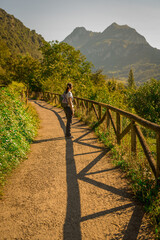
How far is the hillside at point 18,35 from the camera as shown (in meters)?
138

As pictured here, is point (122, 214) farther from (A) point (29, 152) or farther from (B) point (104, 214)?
(A) point (29, 152)

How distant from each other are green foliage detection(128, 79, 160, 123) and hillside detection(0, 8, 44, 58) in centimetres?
13542

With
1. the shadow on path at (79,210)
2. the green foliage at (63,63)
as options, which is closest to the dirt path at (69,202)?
the shadow on path at (79,210)

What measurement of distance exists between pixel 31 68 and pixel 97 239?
4387cm

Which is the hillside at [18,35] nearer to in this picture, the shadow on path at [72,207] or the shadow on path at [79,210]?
the shadow on path at [72,207]

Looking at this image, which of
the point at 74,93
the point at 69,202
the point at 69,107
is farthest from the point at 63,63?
the point at 69,202

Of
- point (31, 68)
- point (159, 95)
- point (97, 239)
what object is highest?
point (31, 68)

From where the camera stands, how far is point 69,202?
293cm

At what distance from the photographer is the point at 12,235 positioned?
2.29m

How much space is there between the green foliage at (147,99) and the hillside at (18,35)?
135417 mm

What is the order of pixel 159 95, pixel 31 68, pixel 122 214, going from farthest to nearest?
pixel 31 68, pixel 159 95, pixel 122 214

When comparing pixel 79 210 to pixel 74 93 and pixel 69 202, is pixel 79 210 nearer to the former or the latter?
pixel 69 202

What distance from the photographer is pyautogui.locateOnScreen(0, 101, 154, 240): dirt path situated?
7.68 feet

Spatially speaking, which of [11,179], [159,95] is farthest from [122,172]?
[159,95]
